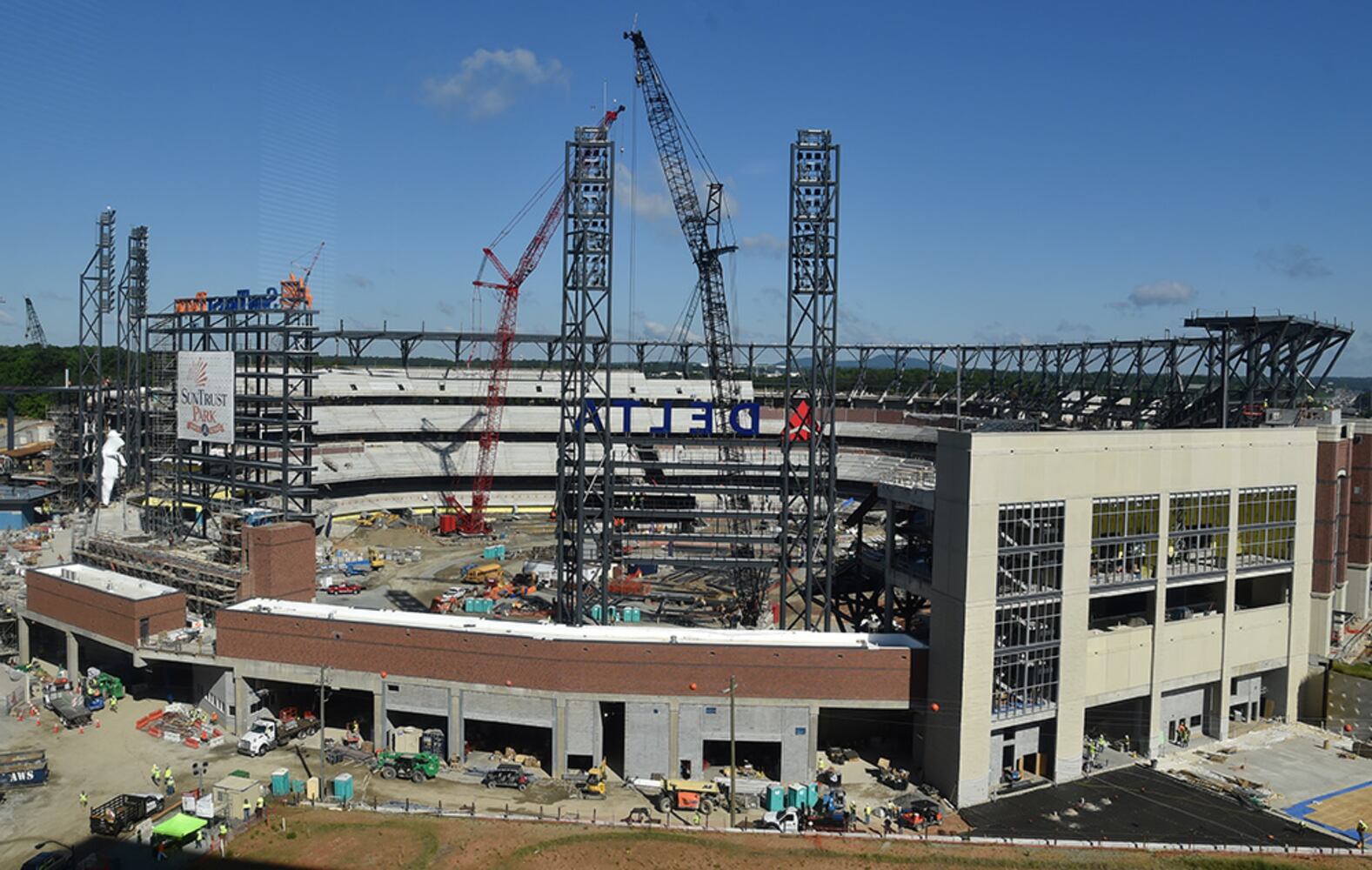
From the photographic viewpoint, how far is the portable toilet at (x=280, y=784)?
3234cm

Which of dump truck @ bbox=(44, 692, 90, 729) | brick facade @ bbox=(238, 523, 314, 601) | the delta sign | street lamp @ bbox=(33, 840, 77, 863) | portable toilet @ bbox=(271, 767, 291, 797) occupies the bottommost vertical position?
street lamp @ bbox=(33, 840, 77, 863)

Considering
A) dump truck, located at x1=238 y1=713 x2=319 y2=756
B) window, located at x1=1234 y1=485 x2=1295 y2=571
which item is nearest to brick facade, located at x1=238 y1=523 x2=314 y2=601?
dump truck, located at x1=238 y1=713 x2=319 y2=756

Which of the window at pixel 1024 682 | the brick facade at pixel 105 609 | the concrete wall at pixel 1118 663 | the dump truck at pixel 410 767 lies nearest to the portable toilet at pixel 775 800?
the window at pixel 1024 682

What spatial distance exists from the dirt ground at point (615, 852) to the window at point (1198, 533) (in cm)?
1254

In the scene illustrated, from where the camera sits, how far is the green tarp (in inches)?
1128

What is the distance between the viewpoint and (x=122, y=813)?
99.3ft

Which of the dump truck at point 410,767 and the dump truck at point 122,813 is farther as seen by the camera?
the dump truck at point 410,767

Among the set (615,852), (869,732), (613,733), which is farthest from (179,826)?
(869,732)

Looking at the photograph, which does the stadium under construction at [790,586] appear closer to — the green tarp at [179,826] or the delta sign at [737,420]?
the delta sign at [737,420]

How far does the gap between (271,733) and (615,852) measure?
16918 millimetres

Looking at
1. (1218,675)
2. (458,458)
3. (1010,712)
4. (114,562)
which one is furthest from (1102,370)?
(114,562)

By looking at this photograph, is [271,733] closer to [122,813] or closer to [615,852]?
[122,813]

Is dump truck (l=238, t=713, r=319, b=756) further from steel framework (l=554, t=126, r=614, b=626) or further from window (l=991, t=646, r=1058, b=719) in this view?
window (l=991, t=646, r=1058, b=719)

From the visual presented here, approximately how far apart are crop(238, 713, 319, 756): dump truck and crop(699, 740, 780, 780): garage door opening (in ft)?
55.2
